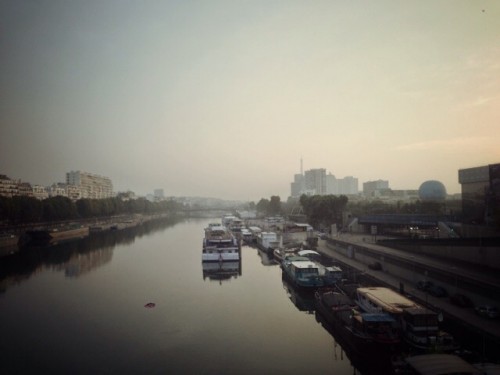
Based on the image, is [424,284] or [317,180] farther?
[317,180]

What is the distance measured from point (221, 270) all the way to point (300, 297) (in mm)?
9506

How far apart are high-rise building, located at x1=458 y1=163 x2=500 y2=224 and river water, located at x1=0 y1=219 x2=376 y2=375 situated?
1133 centimetres

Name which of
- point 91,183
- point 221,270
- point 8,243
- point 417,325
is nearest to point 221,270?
point 221,270

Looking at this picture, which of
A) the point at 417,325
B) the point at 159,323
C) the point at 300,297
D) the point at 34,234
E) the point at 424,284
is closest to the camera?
the point at 417,325

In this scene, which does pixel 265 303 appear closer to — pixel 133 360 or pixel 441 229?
pixel 133 360

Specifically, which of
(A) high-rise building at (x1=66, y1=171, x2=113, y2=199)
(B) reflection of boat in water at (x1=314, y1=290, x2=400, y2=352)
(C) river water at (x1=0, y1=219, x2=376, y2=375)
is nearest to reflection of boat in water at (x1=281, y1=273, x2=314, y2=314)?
(C) river water at (x1=0, y1=219, x2=376, y2=375)

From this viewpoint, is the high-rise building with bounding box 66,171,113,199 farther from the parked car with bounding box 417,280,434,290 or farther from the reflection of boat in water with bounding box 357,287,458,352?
the reflection of boat in water with bounding box 357,287,458,352

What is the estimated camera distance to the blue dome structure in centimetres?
4766

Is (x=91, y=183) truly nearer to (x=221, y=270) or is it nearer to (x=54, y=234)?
(x=54, y=234)

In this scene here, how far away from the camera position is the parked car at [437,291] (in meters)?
16.2

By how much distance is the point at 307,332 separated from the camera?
1562 centimetres

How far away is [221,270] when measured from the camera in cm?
2909

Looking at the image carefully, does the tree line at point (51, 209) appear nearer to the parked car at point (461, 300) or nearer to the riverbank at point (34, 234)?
the riverbank at point (34, 234)

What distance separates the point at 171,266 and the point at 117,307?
38.9 feet
